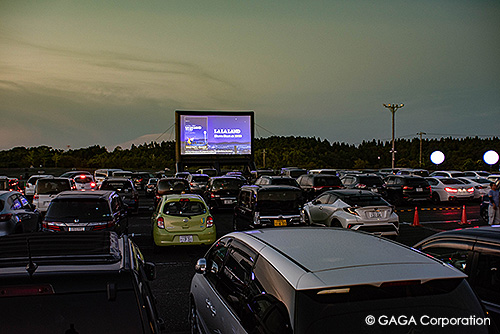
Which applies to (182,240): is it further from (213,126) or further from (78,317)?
(213,126)

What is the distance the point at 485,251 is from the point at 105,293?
3.58m

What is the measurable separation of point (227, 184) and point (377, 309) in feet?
60.0

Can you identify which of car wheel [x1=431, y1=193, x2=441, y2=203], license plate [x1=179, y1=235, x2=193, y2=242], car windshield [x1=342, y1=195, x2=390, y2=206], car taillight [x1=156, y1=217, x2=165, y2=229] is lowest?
car wheel [x1=431, y1=193, x2=441, y2=203]

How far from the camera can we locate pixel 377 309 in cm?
273

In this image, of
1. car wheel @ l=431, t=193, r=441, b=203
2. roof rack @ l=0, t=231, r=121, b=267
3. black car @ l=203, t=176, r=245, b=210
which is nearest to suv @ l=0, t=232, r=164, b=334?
roof rack @ l=0, t=231, r=121, b=267

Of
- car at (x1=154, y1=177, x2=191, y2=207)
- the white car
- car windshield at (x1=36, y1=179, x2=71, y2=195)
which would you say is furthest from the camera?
the white car

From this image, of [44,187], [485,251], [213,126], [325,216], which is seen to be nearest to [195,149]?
[213,126]

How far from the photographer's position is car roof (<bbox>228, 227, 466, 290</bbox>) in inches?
111

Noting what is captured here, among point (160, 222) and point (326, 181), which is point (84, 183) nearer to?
point (326, 181)

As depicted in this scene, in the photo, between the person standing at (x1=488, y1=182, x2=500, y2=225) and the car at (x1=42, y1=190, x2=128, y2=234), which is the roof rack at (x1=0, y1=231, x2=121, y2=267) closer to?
the car at (x1=42, y1=190, x2=128, y2=234)

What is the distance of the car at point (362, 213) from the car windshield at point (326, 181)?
31.2 ft

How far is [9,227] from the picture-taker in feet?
34.9

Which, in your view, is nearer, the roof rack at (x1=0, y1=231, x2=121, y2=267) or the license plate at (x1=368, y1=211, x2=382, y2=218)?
the roof rack at (x1=0, y1=231, x2=121, y2=267)

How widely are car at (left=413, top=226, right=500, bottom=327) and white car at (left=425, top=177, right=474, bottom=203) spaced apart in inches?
853
